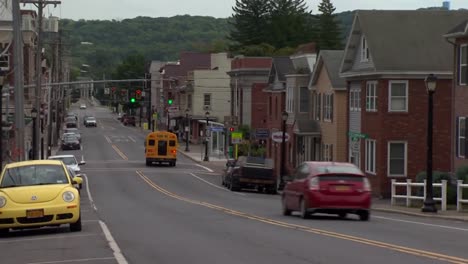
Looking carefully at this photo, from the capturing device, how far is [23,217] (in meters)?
20.2

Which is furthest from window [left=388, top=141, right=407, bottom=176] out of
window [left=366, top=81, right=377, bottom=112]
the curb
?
the curb

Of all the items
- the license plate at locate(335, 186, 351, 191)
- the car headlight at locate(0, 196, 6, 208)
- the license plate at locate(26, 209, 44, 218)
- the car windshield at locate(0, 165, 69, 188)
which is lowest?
the license plate at locate(26, 209, 44, 218)

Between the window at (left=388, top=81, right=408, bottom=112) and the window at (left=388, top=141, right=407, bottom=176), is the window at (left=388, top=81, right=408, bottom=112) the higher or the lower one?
the higher one

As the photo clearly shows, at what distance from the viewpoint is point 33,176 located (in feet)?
70.0

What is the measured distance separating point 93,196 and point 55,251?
28.5 m

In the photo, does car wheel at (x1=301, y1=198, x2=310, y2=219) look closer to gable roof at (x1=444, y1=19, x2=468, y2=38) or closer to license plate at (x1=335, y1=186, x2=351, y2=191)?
license plate at (x1=335, y1=186, x2=351, y2=191)

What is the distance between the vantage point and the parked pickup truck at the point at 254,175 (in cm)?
5094

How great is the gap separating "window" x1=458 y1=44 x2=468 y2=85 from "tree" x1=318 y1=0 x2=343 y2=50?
284 ft

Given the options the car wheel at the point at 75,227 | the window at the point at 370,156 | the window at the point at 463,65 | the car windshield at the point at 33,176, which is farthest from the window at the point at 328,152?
the car windshield at the point at 33,176

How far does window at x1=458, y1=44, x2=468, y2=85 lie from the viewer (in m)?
39.0

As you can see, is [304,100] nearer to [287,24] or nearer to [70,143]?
[70,143]

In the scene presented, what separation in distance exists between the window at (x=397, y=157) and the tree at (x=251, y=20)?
272 feet

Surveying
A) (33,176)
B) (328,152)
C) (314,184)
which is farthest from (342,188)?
(328,152)

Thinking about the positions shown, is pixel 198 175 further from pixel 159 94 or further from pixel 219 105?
pixel 159 94
